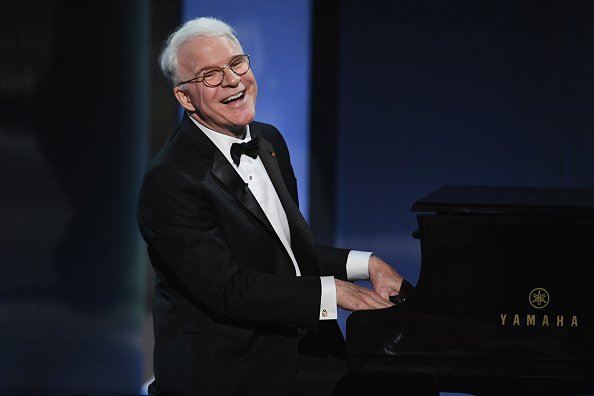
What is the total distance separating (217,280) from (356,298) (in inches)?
13.8

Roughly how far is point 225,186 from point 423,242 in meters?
0.56

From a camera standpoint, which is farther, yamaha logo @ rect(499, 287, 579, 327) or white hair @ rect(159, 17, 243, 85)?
white hair @ rect(159, 17, 243, 85)

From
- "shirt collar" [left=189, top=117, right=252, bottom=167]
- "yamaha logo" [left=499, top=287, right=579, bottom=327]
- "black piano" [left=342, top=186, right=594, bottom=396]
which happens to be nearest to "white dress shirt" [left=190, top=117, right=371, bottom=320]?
"shirt collar" [left=189, top=117, right=252, bottom=167]

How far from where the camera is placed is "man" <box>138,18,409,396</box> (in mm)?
2488

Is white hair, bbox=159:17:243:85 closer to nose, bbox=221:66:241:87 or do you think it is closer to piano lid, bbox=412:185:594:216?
nose, bbox=221:66:241:87

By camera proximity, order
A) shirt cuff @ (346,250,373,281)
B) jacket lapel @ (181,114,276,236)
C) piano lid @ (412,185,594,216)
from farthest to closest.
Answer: shirt cuff @ (346,250,373,281) < jacket lapel @ (181,114,276,236) < piano lid @ (412,185,594,216)

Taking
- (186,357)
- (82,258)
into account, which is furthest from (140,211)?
(82,258)

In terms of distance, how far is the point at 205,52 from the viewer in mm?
2631

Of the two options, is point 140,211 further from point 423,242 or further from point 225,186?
point 423,242

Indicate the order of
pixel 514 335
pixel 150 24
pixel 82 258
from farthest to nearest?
1. pixel 150 24
2. pixel 82 258
3. pixel 514 335

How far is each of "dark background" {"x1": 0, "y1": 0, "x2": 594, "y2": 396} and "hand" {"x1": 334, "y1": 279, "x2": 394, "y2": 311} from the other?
1827 mm

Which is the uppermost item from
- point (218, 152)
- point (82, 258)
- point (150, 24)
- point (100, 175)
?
point (150, 24)

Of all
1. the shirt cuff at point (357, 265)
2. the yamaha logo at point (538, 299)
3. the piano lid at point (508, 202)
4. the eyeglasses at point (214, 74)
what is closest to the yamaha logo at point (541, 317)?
the yamaha logo at point (538, 299)

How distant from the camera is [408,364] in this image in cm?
236
